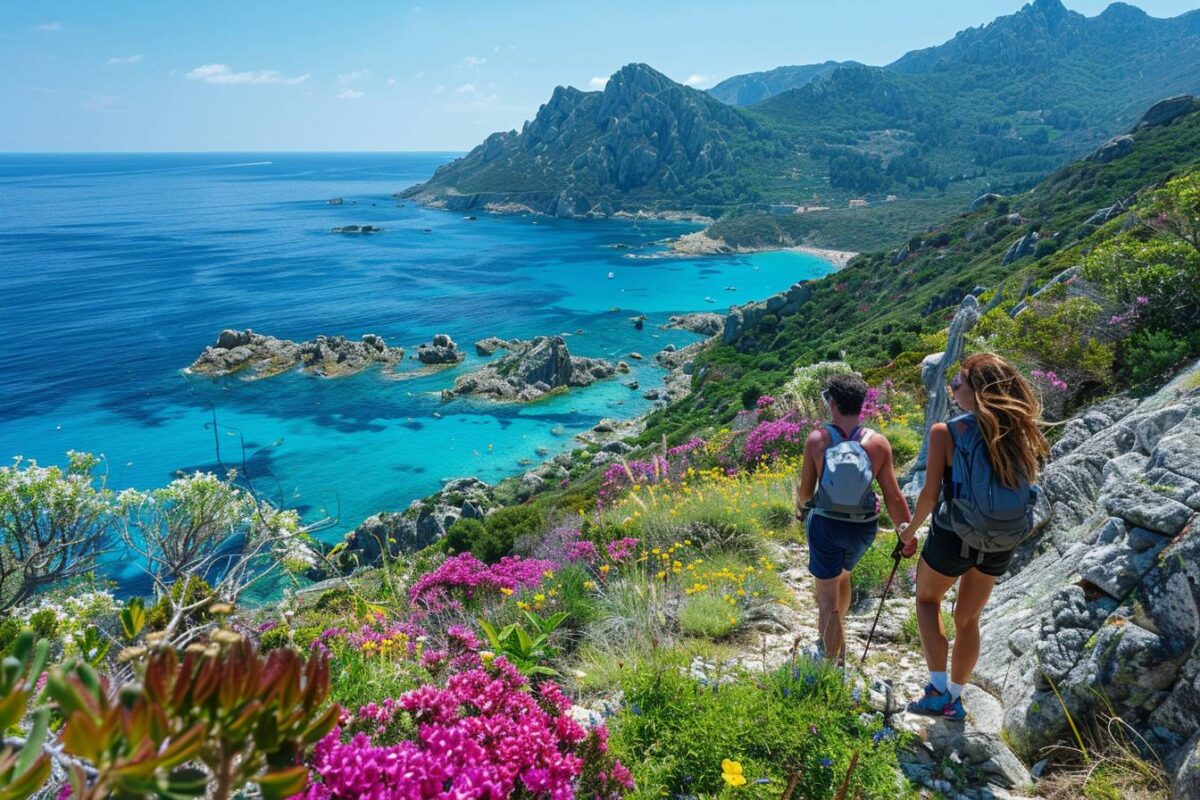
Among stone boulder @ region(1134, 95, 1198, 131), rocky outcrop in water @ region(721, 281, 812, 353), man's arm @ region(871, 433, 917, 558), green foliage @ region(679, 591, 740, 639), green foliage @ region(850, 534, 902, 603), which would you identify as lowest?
rocky outcrop in water @ region(721, 281, 812, 353)


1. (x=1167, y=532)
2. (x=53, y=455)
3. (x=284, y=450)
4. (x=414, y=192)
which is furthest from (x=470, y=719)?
(x=414, y=192)

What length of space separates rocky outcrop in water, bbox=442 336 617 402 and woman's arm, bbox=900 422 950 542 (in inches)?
Answer: 1739

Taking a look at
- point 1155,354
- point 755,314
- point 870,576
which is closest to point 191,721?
point 870,576

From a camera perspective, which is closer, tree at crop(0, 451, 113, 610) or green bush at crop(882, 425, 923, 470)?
green bush at crop(882, 425, 923, 470)

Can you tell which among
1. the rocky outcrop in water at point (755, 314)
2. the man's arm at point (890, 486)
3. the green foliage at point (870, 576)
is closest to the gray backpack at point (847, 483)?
the man's arm at point (890, 486)

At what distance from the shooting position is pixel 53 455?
37.1 meters

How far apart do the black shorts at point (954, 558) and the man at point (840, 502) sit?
259 millimetres

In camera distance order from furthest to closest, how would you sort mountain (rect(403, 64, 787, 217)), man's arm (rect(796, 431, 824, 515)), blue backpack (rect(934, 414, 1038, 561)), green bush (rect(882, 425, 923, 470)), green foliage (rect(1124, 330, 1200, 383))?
mountain (rect(403, 64, 787, 217)) < green bush (rect(882, 425, 923, 470)) < green foliage (rect(1124, 330, 1200, 383)) < man's arm (rect(796, 431, 824, 515)) < blue backpack (rect(934, 414, 1038, 561))

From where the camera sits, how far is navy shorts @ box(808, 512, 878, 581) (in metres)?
4.39

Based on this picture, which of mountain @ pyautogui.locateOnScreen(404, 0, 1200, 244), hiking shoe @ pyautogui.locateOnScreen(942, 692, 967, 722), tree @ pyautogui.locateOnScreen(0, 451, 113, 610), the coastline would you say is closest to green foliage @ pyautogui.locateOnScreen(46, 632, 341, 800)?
hiking shoe @ pyautogui.locateOnScreen(942, 692, 967, 722)

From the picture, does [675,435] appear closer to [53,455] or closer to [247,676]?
[247,676]

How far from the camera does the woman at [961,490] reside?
3.78 metres

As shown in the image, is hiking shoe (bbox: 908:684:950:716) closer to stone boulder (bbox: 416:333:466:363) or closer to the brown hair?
the brown hair

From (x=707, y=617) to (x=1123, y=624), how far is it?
8.78 ft
